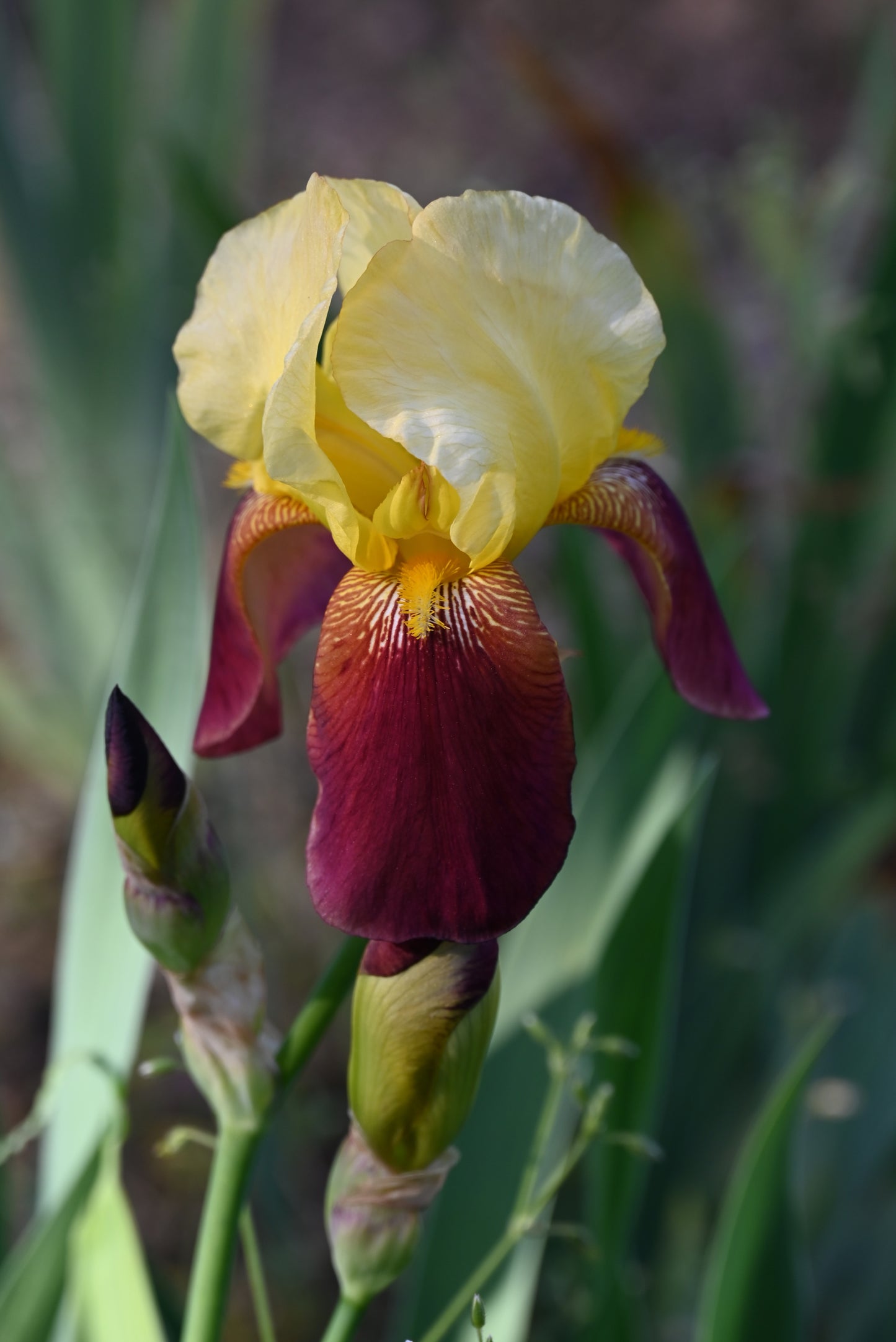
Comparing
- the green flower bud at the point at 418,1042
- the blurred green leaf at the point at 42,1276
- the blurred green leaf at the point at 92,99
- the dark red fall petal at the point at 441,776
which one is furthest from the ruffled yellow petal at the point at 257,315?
the blurred green leaf at the point at 92,99

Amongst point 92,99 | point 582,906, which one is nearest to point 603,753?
point 582,906

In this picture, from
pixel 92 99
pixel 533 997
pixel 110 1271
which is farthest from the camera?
pixel 92 99

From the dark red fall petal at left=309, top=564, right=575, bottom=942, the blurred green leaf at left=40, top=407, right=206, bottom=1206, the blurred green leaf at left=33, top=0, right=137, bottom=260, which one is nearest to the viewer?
the dark red fall petal at left=309, top=564, right=575, bottom=942

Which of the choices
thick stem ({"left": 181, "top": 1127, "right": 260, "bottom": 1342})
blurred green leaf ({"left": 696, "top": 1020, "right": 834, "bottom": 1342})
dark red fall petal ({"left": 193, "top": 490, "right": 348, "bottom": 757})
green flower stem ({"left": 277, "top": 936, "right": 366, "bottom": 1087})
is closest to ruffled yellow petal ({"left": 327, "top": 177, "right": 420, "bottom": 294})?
dark red fall petal ({"left": 193, "top": 490, "right": 348, "bottom": 757})

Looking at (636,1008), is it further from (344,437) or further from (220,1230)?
(344,437)

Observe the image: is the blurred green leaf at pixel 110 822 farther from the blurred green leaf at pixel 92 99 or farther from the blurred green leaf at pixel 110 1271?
the blurred green leaf at pixel 92 99

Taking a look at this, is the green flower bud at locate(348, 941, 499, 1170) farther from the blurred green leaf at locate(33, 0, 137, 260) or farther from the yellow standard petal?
the blurred green leaf at locate(33, 0, 137, 260)

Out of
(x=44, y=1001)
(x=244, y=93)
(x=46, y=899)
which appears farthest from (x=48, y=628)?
(x=244, y=93)
